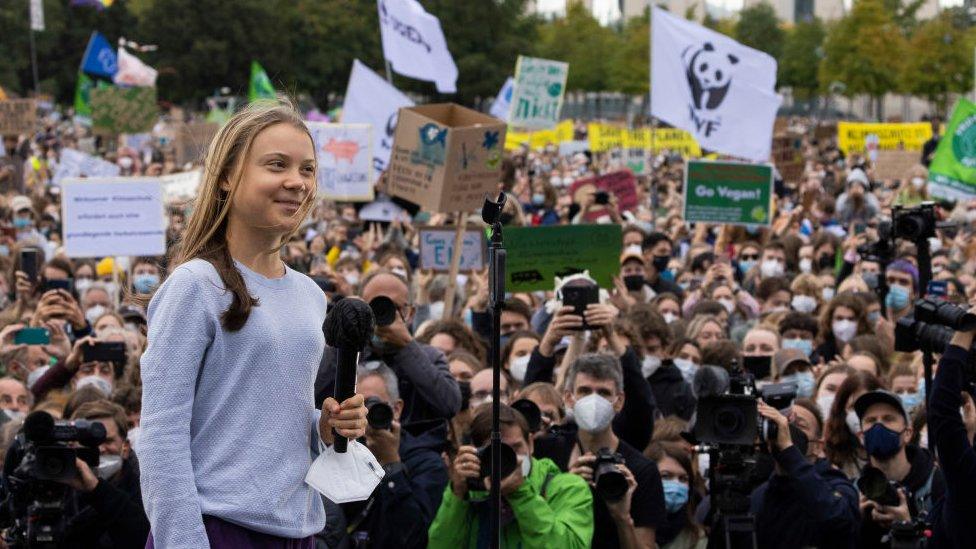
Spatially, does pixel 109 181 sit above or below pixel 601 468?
above

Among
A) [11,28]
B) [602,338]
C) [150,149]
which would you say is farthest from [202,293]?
[11,28]

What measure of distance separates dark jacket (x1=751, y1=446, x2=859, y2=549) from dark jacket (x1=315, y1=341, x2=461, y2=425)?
3.92ft

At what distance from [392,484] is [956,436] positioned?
6.04 feet

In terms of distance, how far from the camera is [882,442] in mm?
6121

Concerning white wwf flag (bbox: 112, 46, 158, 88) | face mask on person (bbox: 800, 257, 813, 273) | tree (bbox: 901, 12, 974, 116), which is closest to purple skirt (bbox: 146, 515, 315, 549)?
face mask on person (bbox: 800, 257, 813, 273)

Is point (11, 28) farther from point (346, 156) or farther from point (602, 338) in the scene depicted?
point (602, 338)

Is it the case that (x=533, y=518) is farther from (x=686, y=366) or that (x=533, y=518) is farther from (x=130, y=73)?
(x=130, y=73)

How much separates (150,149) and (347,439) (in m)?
33.5

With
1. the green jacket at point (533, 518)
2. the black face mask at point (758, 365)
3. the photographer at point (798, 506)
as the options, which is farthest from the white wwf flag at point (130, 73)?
the green jacket at point (533, 518)

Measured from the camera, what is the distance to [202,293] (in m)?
3.03

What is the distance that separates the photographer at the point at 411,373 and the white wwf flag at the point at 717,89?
8582 millimetres

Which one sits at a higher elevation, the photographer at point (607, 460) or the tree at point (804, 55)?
the tree at point (804, 55)

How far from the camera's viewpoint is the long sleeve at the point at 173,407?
116 inches

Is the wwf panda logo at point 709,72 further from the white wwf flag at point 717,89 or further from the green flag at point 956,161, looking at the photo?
the green flag at point 956,161
